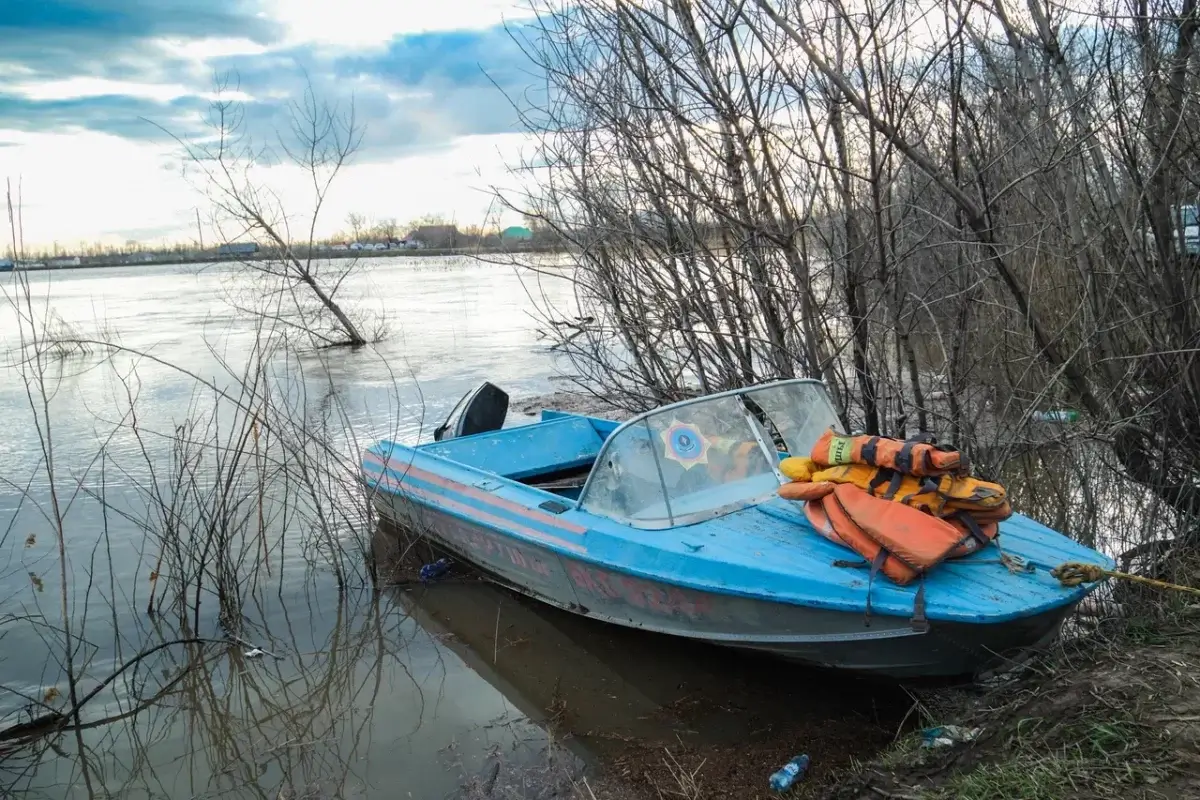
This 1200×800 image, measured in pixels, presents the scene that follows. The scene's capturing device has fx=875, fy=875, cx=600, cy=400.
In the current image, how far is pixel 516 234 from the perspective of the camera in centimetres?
760

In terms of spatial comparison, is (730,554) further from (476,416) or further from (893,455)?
(476,416)

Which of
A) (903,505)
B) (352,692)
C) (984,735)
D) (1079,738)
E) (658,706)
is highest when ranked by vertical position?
(903,505)

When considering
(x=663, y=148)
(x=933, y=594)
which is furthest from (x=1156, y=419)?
(x=663, y=148)

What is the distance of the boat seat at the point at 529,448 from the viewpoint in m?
6.68

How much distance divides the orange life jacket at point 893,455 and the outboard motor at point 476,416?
373 cm

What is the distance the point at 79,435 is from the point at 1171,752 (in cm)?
1101

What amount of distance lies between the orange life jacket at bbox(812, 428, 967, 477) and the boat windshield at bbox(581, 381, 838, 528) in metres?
0.61

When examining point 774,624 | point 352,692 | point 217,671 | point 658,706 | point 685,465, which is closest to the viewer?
point 774,624

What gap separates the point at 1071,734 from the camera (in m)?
2.94

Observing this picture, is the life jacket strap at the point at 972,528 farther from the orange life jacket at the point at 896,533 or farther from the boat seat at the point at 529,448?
the boat seat at the point at 529,448

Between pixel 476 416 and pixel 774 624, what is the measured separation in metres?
3.96

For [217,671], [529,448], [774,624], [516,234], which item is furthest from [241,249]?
[774,624]

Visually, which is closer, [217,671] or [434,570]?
[217,671]

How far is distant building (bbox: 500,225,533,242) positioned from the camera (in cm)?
742
